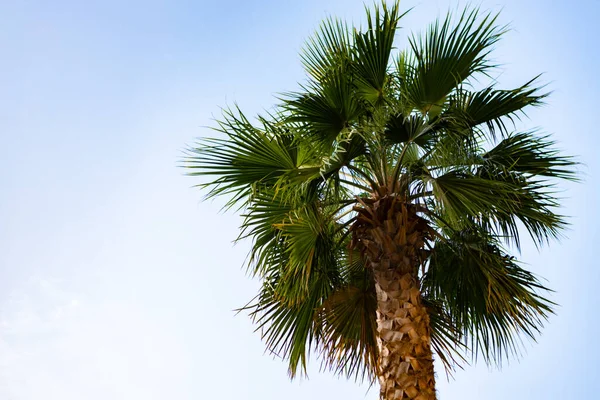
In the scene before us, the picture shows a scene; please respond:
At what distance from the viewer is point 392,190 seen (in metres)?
6.13

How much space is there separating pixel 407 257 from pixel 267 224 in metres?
1.31

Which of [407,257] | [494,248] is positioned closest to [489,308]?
[494,248]

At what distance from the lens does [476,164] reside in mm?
5871

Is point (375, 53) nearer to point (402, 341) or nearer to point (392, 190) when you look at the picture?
point (392, 190)

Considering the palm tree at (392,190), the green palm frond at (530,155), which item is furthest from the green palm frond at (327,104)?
the green palm frond at (530,155)

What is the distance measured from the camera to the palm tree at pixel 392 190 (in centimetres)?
584

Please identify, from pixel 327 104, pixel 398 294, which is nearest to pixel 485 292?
→ pixel 398 294

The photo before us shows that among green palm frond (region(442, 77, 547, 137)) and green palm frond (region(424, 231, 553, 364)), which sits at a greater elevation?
green palm frond (region(442, 77, 547, 137))

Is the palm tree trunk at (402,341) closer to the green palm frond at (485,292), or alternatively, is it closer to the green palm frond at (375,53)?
the green palm frond at (485,292)

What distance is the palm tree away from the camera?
5.84 metres

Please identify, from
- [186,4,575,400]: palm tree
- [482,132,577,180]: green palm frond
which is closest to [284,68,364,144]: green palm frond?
[186,4,575,400]: palm tree

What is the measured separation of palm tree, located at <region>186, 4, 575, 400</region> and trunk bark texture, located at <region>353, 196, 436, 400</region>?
12 millimetres

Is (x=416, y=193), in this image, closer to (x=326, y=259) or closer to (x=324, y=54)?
(x=326, y=259)

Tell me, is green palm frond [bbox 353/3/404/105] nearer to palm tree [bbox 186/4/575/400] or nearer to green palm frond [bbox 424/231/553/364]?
palm tree [bbox 186/4/575/400]
